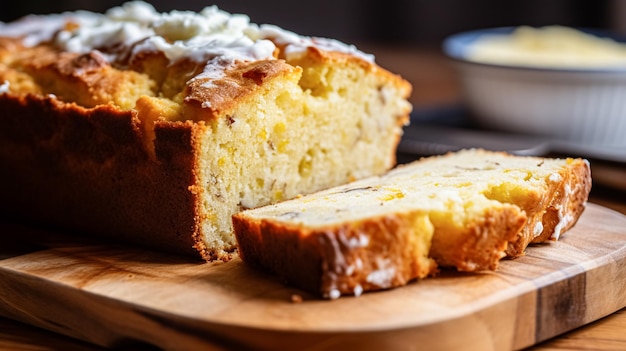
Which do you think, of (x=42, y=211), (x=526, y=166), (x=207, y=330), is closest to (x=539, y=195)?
(x=526, y=166)

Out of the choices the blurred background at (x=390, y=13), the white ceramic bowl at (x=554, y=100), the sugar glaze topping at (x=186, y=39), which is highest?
the blurred background at (x=390, y=13)

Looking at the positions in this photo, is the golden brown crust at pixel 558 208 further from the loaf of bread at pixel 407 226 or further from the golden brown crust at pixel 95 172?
the golden brown crust at pixel 95 172

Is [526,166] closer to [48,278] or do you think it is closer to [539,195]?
[539,195]

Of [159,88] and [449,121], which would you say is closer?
[159,88]

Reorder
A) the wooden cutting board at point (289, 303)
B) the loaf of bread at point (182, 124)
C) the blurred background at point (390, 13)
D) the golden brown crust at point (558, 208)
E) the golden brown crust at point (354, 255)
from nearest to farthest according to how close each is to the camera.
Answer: the wooden cutting board at point (289, 303) → the golden brown crust at point (354, 255) → the golden brown crust at point (558, 208) → the loaf of bread at point (182, 124) → the blurred background at point (390, 13)

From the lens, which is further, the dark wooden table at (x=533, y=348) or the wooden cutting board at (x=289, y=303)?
the dark wooden table at (x=533, y=348)

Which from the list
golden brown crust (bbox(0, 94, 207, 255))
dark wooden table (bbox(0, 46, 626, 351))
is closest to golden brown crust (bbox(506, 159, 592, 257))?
dark wooden table (bbox(0, 46, 626, 351))

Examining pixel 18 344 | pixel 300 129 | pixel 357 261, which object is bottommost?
pixel 18 344

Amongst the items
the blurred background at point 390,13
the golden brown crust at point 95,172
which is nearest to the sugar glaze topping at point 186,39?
the golden brown crust at point 95,172

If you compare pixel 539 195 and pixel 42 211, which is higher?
pixel 539 195
